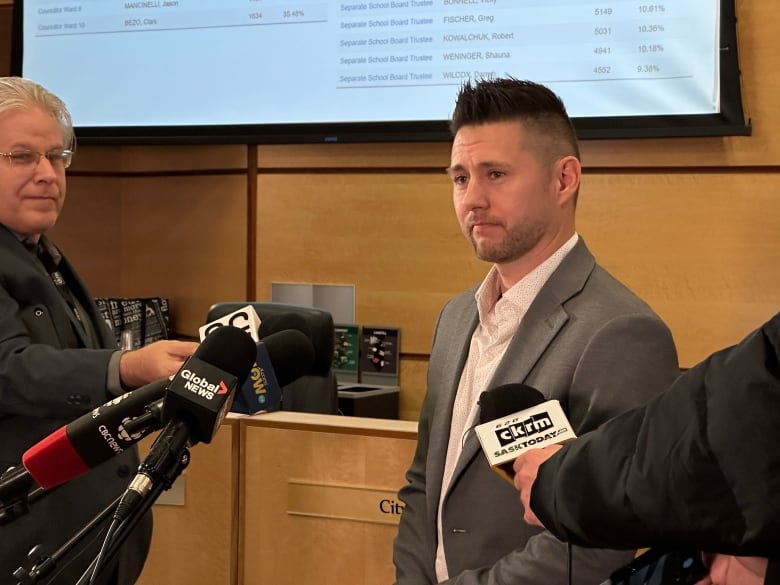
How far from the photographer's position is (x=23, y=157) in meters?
1.97

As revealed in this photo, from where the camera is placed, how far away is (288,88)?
4188 mm

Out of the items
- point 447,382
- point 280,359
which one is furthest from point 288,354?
point 447,382

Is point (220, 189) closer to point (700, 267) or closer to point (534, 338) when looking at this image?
point (700, 267)

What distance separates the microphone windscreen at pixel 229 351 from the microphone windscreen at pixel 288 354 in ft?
1.60

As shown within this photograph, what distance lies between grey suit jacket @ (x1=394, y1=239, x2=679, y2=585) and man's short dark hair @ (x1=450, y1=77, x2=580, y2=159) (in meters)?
0.22

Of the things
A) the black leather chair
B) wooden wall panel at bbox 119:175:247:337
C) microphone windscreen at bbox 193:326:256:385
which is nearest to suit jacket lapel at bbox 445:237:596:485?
microphone windscreen at bbox 193:326:256:385

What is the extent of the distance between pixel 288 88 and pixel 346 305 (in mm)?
963

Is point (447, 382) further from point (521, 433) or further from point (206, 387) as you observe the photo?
point (206, 387)

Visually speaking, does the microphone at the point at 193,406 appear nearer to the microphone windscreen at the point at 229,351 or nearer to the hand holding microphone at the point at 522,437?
the microphone windscreen at the point at 229,351

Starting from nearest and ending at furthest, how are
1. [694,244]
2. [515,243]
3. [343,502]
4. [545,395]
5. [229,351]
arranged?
[229,351] < [545,395] < [515,243] < [343,502] < [694,244]

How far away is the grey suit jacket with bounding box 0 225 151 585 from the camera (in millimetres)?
1768

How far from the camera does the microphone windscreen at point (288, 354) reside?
5.99ft

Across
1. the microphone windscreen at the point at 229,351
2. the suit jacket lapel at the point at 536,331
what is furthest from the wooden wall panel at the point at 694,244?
the microphone windscreen at the point at 229,351

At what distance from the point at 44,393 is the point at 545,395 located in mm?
886
